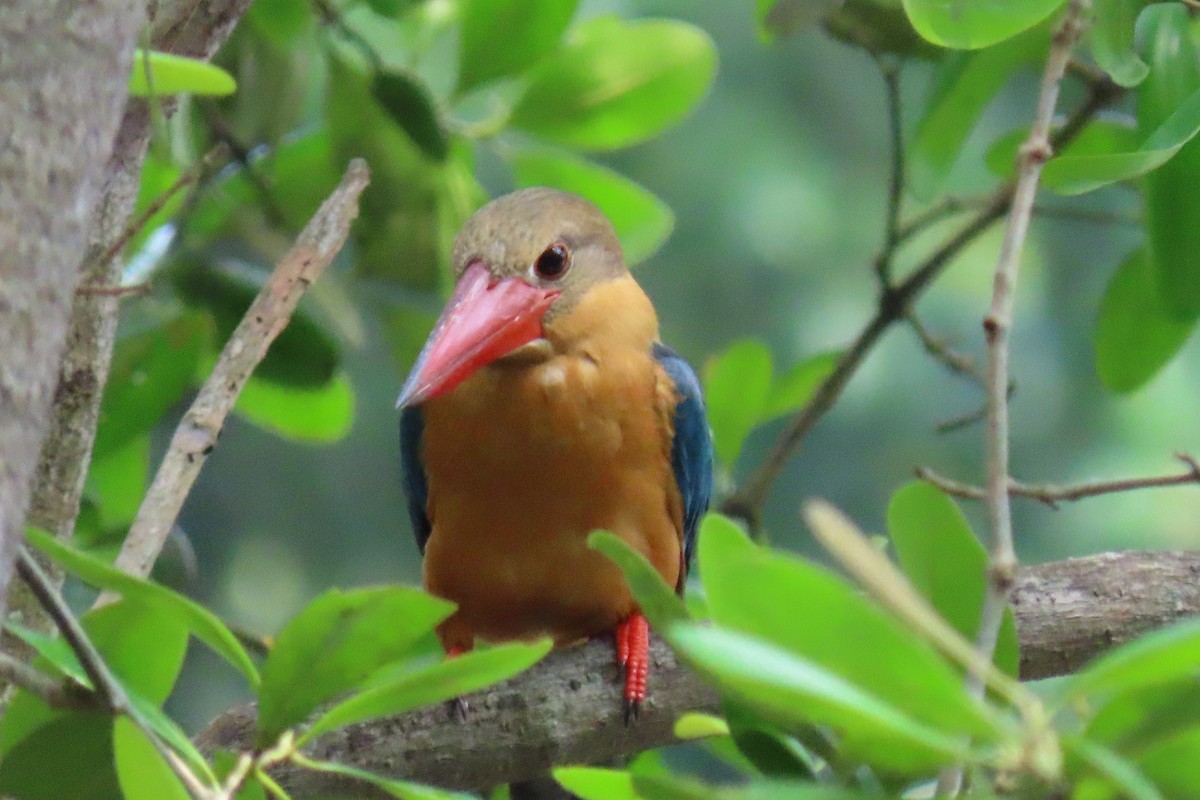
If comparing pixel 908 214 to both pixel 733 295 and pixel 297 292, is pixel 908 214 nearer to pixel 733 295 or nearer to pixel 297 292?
pixel 733 295

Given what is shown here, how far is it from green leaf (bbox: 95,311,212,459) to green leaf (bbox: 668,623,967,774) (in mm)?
1274

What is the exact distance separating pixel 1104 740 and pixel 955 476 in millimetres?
2851

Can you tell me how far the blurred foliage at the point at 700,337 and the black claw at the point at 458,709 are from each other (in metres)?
0.12

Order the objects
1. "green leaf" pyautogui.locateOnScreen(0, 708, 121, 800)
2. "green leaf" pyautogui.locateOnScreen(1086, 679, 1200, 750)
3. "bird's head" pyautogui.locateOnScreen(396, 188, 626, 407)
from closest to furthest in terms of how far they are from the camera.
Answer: "green leaf" pyautogui.locateOnScreen(1086, 679, 1200, 750), "green leaf" pyautogui.locateOnScreen(0, 708, 121, 800), "bird's head" pyautogui.locateOnScreen(396, 188, 626, 407)

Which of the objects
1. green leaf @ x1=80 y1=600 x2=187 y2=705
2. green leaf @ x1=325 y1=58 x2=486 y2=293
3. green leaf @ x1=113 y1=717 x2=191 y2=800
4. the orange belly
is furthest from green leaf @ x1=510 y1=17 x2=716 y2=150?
green leaf @ x1=113 y1=717 x2=191 y2=800

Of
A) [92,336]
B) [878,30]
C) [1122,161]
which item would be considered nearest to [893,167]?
[878,30]

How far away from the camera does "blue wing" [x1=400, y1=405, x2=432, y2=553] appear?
1635mm

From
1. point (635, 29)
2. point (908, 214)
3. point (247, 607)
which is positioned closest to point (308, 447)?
point (247, 607)

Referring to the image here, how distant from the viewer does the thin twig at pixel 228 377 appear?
100 centimetres

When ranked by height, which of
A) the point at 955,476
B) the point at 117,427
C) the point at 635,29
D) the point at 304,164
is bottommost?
the point at 955,476

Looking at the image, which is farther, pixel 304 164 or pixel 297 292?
pixel 304 164

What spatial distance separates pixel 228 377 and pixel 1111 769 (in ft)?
2.62

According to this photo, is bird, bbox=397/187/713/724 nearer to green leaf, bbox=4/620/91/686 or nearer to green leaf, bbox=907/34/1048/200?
green leaf, bbox=907/34/1048/200

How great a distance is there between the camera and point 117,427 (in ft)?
5.37
